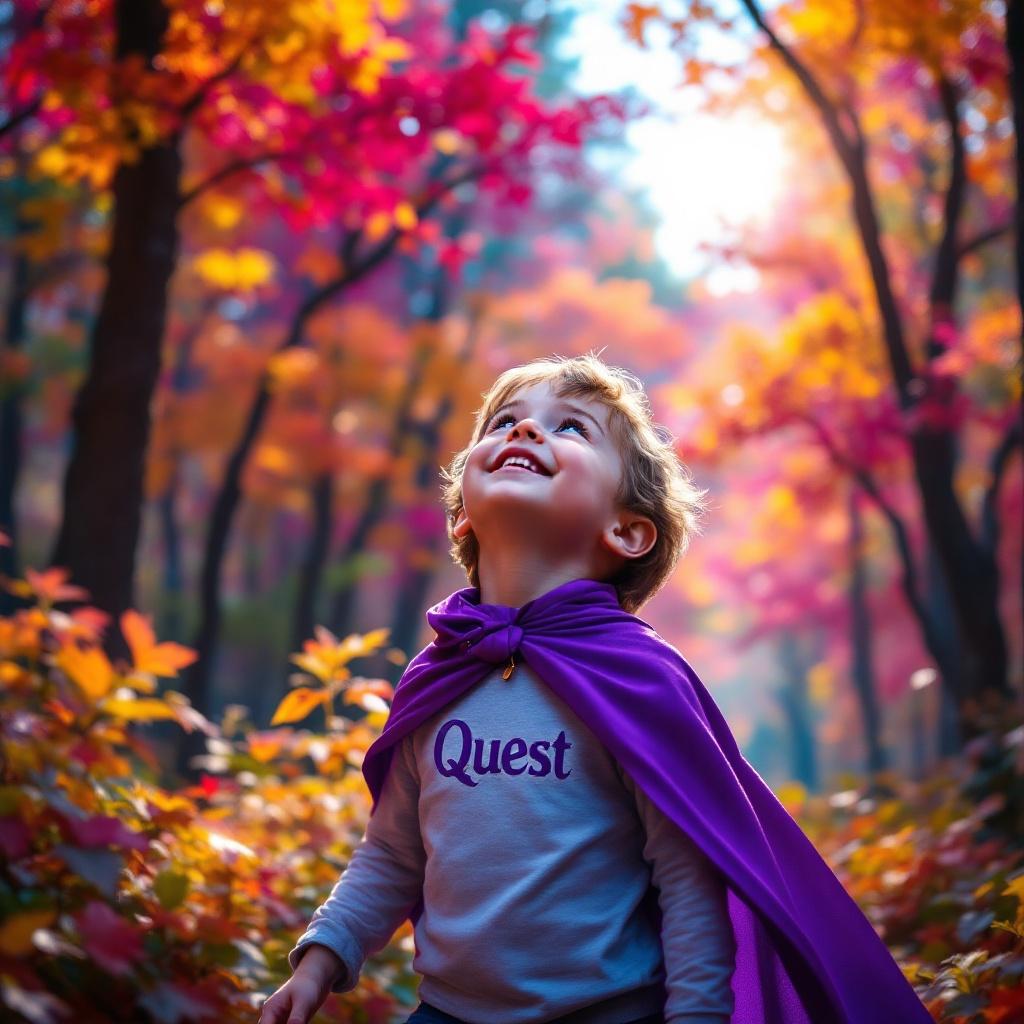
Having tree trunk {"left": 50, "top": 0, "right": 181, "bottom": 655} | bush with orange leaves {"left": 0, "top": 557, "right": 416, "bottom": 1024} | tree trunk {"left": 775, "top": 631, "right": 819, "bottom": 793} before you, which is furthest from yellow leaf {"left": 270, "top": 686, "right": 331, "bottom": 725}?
tree trunk {"left": 775, "top": 631, "right": 819, "bottom": 793}

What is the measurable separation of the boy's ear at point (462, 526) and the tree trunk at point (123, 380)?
9.09 ft

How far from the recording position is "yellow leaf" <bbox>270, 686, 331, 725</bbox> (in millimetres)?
2832

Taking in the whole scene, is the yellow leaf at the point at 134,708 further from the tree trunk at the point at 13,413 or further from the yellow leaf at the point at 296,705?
the tree trunk at the point at 13,413

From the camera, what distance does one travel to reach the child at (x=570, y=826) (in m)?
1.98

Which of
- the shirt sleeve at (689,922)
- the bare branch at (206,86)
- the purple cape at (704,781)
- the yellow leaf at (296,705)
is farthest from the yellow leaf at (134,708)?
the bare branch at (206,86)

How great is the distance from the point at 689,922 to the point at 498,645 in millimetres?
606

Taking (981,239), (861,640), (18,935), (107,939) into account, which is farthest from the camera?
(861,640)

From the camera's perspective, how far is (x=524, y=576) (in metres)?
2.32

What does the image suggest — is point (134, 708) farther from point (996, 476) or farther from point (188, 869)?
point (996, 476)

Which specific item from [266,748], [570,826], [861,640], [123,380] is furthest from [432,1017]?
[861,640]

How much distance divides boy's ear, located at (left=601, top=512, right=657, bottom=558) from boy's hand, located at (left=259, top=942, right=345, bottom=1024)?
991 mm

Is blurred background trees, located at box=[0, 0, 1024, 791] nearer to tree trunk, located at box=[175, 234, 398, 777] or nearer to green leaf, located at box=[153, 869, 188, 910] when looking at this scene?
tree trunk, located at box=[175, 234, 398, 777]

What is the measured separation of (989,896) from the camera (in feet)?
10.0

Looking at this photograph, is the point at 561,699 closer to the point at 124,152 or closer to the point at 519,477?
the point at 519,477
